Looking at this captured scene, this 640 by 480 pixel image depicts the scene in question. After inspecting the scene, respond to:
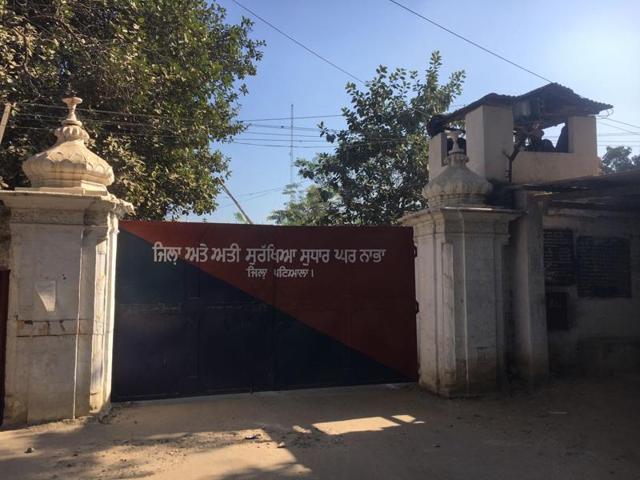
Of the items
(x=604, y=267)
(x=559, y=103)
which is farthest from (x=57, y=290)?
(x=559, y=103)

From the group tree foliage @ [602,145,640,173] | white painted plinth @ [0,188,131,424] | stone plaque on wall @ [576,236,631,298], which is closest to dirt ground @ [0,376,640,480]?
white painted plinth @ [0,188,131,424]

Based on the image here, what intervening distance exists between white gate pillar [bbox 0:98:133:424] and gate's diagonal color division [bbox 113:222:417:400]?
0.62 m

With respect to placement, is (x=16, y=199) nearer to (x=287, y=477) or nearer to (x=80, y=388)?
(x=80, y=388)

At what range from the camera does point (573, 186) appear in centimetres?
581

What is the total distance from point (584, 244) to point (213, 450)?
5328 mm

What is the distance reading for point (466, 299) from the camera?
601 centimetres

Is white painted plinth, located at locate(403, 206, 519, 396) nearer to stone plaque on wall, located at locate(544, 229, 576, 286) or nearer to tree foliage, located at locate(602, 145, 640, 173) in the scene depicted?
stone plaque on wall, located at locate(544, 229, 576, 286)

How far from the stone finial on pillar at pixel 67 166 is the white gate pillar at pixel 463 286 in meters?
3.75

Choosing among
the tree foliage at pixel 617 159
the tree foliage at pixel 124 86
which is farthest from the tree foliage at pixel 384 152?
the tree foliage at pixel 617 159

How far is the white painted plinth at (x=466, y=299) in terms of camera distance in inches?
235

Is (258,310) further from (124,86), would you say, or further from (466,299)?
(124,86)

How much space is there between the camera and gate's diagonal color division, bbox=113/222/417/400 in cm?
573

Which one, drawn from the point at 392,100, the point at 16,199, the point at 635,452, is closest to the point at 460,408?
the point at 635,452

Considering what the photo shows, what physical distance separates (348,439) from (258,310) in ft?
6.68
